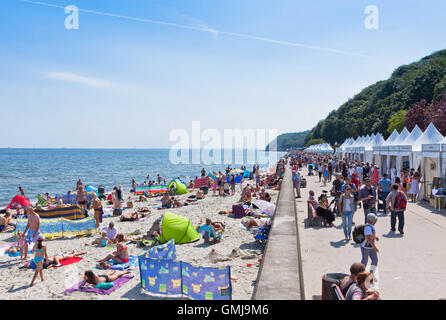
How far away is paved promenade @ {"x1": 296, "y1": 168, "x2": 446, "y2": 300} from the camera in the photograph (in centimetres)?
589

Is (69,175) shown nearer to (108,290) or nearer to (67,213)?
(67,213)

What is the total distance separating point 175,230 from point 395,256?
6.59 meters

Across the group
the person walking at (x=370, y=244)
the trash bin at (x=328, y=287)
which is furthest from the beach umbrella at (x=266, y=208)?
the trash bin at (x=328, y=287)

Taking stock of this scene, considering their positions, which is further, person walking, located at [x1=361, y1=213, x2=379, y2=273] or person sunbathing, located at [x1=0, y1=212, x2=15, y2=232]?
person sunbathing, located at [x1=0, y1=212, x2=15, y2=232]

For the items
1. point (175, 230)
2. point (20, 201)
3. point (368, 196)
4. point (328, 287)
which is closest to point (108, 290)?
point (175, 230)

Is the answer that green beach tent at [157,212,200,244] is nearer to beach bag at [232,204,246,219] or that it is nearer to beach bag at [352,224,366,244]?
beach bag at [232,204,246,219]

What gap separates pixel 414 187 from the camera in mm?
14531

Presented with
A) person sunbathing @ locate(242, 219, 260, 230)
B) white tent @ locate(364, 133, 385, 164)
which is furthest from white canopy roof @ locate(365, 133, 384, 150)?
person sunbathing @ locate(242, 219, 260, 230)

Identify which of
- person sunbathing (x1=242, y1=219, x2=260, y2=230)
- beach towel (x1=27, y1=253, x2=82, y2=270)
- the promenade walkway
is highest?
the promenade walkway

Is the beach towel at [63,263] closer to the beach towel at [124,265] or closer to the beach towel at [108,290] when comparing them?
the beach towel at [124,265]

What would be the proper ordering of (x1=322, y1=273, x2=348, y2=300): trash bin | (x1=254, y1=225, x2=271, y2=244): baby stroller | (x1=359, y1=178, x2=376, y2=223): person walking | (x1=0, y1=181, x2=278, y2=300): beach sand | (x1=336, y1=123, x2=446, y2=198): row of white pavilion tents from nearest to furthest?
1. (x1=322, y1=273, x2=348, y2=300): trash bin
2. (x1=0, y1=181, x2=278, y2=300): beach sand
3. (x1=359, y1=178, x2=376, y2=223): person walking
4. (x1=254, y1=225, x2=271, y2=244): baby stroller
5. (x1=336, y1=123, x2=446, y2=198): row of white pavilion tents

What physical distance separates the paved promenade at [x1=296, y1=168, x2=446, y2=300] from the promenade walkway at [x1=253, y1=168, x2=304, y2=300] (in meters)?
0.35

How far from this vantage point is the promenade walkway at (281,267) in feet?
17.5
